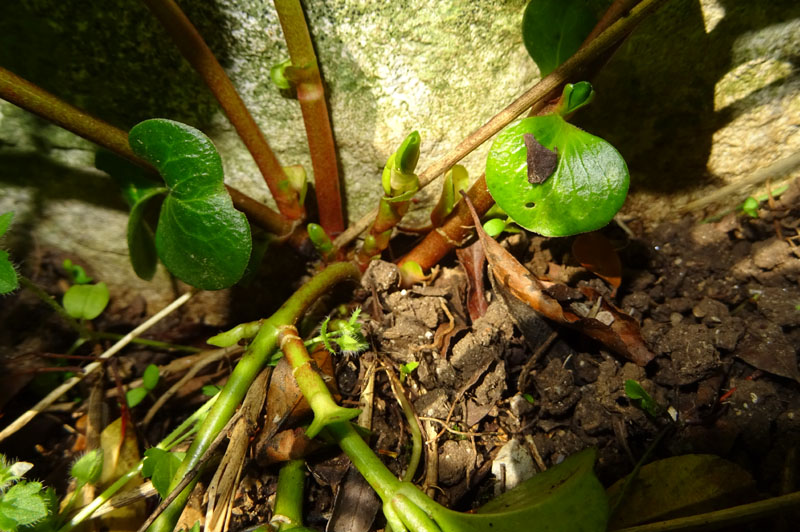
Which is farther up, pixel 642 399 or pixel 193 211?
pixel 193 211

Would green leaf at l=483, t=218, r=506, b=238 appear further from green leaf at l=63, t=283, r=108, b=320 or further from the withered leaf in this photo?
green leaf at l=63, t=283, r=108, b=320

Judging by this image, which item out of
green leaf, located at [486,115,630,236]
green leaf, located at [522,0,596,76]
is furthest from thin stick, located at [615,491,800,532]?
green leaf, located at [522,0,596,76]

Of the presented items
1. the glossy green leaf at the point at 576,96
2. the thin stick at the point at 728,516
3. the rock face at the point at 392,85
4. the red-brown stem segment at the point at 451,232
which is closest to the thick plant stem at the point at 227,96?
the rock face at the point at 392,85

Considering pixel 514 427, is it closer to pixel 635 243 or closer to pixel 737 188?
pixel 635 243

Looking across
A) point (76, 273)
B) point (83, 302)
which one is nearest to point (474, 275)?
point (83, 302)

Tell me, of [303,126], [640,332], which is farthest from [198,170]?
[640,332]

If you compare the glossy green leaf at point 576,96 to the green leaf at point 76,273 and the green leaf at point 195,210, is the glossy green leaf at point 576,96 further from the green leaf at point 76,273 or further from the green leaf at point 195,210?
the green leaf at point 76,273

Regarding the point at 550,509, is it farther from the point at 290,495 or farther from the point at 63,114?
the point at 63,114
